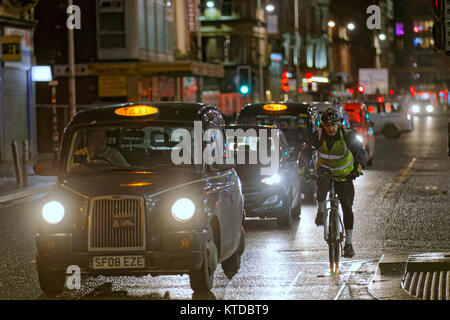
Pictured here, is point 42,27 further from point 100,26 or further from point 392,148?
point 392,148

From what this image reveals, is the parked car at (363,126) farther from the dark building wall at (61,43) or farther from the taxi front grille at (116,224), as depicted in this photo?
the taxi front grille at (116,224)

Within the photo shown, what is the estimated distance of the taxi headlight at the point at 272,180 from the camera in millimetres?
15062

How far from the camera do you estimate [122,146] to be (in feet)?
34.1

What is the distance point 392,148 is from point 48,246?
111 ft

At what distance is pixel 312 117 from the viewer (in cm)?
1902

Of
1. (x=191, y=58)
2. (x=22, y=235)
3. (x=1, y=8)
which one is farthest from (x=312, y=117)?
(x=191, y=58)

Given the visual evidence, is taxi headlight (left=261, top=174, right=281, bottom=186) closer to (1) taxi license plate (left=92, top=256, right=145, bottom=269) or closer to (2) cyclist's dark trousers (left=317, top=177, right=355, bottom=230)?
(2) cyclist's dark trousers (left=317, top=177, right=355, bottom=230)

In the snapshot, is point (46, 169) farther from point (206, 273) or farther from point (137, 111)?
point (206, 273)

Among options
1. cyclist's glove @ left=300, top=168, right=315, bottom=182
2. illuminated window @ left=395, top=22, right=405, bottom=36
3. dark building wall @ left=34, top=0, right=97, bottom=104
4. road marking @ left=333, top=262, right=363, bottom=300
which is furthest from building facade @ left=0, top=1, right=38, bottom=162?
illuminated window @ left=395, top=22, right=405, bottom=36

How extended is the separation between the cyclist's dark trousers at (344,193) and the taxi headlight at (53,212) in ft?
11.5

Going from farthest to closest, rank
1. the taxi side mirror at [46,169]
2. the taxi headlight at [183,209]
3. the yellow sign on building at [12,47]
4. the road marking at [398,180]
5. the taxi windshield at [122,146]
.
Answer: the yellow sign on building at [12,47]
the road marking at [398,180]
the taxi side mirror at [46,169]
the taxi windshield at [122,146]
the taxi headlight at [183,209]

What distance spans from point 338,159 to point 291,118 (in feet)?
26.6

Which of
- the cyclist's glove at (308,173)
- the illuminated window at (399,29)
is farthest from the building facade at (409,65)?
the cyclist's glove at (308,173)

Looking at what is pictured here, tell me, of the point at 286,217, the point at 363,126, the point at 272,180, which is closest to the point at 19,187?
the point at 272,180
